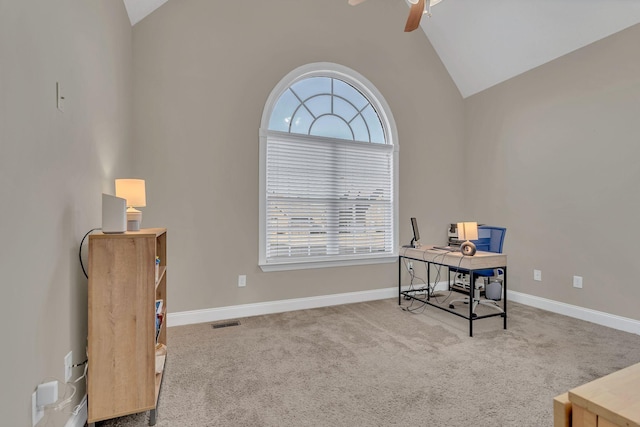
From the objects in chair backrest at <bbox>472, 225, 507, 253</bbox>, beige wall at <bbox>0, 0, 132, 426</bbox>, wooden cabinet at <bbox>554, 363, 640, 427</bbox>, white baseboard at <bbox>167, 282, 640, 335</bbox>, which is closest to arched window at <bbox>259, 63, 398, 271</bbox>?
white baseboard at <bbox>167, 282, 640, 335</bbox>

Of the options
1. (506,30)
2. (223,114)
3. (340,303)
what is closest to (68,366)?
(223,114)

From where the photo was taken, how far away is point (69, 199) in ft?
5.33

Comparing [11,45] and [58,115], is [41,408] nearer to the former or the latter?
[58,115]

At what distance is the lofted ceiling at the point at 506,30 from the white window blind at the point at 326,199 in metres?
1.62

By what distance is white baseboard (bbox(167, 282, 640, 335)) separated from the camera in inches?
128

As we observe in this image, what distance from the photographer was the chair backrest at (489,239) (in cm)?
369

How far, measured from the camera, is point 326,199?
402 cm

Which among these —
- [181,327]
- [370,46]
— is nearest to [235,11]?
[370,46]

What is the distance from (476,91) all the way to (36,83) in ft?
16.2

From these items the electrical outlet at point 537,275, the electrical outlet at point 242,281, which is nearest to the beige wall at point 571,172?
the electrical outlet at point 537,275

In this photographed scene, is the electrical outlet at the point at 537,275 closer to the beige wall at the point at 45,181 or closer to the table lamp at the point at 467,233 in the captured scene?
the table lamp at the point at 467,233

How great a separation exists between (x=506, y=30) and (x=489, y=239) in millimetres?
2466

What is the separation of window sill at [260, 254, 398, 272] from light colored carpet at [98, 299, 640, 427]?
0.53 m

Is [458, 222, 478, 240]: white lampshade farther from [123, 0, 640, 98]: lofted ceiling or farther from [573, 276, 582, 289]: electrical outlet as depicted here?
[123, 0, 640, 98]: lofted ceiling
